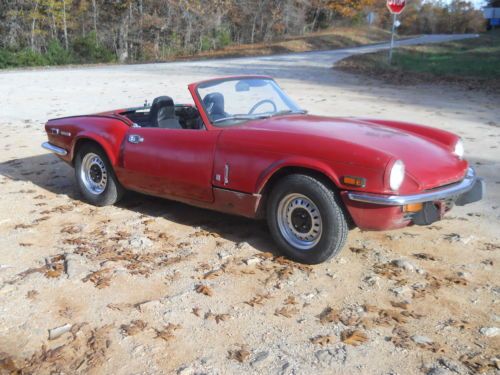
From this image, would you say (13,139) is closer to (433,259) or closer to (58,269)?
(58,269)

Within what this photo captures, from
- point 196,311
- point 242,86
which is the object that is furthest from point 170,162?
point 196,311

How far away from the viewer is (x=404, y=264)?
Answer: 3.94 m

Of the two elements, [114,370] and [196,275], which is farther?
[196,275]

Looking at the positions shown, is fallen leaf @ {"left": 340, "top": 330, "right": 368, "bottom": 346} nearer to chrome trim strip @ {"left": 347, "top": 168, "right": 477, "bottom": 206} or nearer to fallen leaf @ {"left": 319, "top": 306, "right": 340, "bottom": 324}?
fallen leaf @ {"left": 319, "top": 306, "right": 340, "bottom": 324}

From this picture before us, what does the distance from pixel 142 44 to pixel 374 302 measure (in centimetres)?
3986

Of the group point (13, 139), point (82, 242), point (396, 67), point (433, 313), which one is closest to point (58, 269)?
point (82, 242)

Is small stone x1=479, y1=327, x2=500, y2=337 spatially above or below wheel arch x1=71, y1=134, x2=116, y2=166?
below

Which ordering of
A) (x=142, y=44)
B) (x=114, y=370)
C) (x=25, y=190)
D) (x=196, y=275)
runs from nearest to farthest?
(x=114, y=370) → (x=196, y=275) → (x=25, y=190) → (x=142, y=44)

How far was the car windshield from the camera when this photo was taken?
4.57 m

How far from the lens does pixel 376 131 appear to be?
170 inches

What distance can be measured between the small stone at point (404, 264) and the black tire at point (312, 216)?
47cm

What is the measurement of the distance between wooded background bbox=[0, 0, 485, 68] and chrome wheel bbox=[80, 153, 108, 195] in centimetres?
2811

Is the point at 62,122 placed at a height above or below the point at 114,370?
above

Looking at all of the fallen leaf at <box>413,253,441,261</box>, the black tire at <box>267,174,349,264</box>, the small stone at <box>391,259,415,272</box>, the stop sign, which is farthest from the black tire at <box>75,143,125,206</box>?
the stop sign
